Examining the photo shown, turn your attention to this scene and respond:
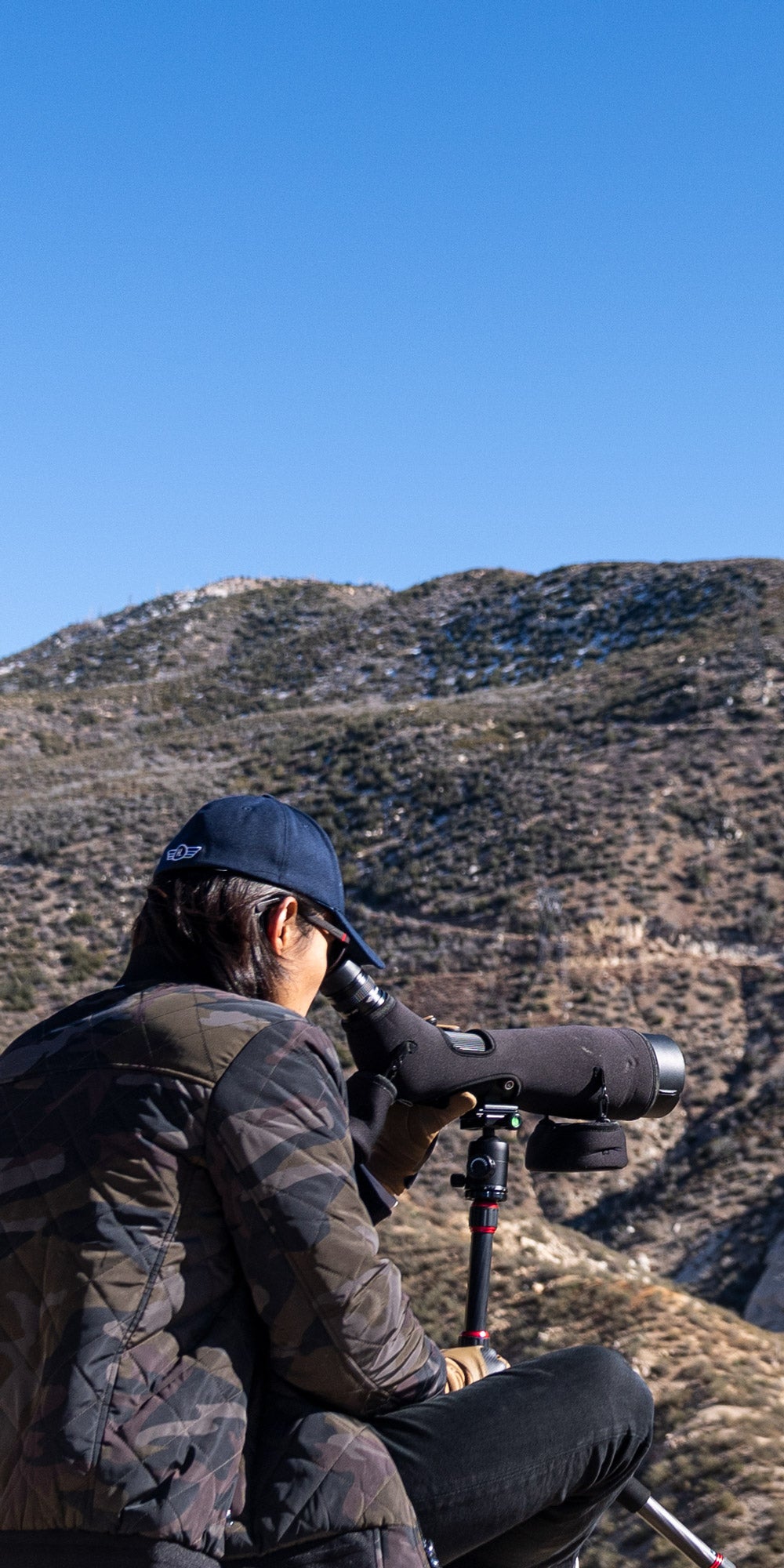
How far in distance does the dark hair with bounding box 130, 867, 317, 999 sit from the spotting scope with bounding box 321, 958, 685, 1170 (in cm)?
56

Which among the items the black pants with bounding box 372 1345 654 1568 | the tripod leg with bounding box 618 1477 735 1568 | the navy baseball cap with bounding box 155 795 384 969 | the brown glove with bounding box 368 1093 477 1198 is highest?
the navy baseball cap with bounding box 155 795 384 969

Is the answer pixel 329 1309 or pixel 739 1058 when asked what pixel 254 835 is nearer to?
pixel 329 1309

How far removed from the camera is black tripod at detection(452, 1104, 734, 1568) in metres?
2.71

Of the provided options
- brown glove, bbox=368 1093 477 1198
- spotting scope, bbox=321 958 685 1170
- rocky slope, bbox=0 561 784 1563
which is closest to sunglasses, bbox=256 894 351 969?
spotting scope, bbox=321 958 685 1170

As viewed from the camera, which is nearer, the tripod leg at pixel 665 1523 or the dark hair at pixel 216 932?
the dark hair at pixel 216 932

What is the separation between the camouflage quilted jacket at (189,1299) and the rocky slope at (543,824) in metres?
3.26

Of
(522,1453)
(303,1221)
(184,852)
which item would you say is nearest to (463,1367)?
(522,1453)

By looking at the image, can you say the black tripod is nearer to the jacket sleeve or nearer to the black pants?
the black pants

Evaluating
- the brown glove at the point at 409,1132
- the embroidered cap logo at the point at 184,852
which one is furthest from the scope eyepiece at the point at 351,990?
the embroidered cap logo at the point at 184,852

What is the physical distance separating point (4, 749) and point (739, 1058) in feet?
89.2

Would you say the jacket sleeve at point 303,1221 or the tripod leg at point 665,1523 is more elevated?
the jacket sleeve at point 303,1221

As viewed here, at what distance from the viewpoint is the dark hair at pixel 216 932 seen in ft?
6.38

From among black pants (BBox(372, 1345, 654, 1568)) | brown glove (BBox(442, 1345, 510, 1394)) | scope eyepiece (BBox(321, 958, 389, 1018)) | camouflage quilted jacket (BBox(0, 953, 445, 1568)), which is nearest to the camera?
camouflage quilted jacket (BBox(0, 953, 445, 1568))

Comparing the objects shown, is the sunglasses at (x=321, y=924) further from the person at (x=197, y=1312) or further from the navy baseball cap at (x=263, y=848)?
the person at (x=197, y=1312)
